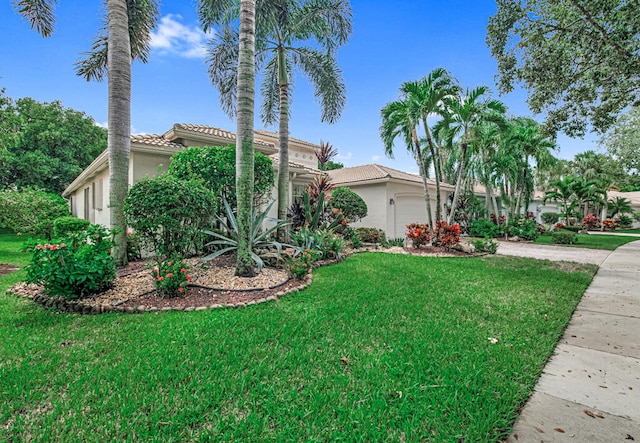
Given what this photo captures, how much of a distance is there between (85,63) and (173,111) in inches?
154

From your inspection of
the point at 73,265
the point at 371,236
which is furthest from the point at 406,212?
the point at 73,265

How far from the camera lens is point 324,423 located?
2.12 meters

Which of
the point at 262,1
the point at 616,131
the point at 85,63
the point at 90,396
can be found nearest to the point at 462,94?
the point at 262,1

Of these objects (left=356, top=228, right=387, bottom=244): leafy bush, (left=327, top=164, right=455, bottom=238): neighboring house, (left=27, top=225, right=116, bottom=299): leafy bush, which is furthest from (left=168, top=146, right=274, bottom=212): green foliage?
(left=327, top=164, right=455, bottom=238): neighboring house

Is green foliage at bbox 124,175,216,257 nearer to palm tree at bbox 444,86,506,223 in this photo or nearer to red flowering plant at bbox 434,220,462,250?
red flowering plant at bbox 434,220,462,250

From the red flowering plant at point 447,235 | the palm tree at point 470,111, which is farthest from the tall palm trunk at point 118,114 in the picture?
the red flowering plant at point 447,235

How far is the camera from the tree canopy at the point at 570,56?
7180mm

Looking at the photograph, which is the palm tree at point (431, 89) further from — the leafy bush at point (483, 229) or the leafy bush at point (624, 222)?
the leafy bush at point (624, 222)

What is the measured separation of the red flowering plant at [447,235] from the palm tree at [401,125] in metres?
1.92

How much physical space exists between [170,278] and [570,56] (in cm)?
1210

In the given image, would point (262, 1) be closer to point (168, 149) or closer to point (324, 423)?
point (168, 149)

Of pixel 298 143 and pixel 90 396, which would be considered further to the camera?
pixel 298 143

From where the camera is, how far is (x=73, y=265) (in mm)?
4258

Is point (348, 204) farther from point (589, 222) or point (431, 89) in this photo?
point (589, 222)
